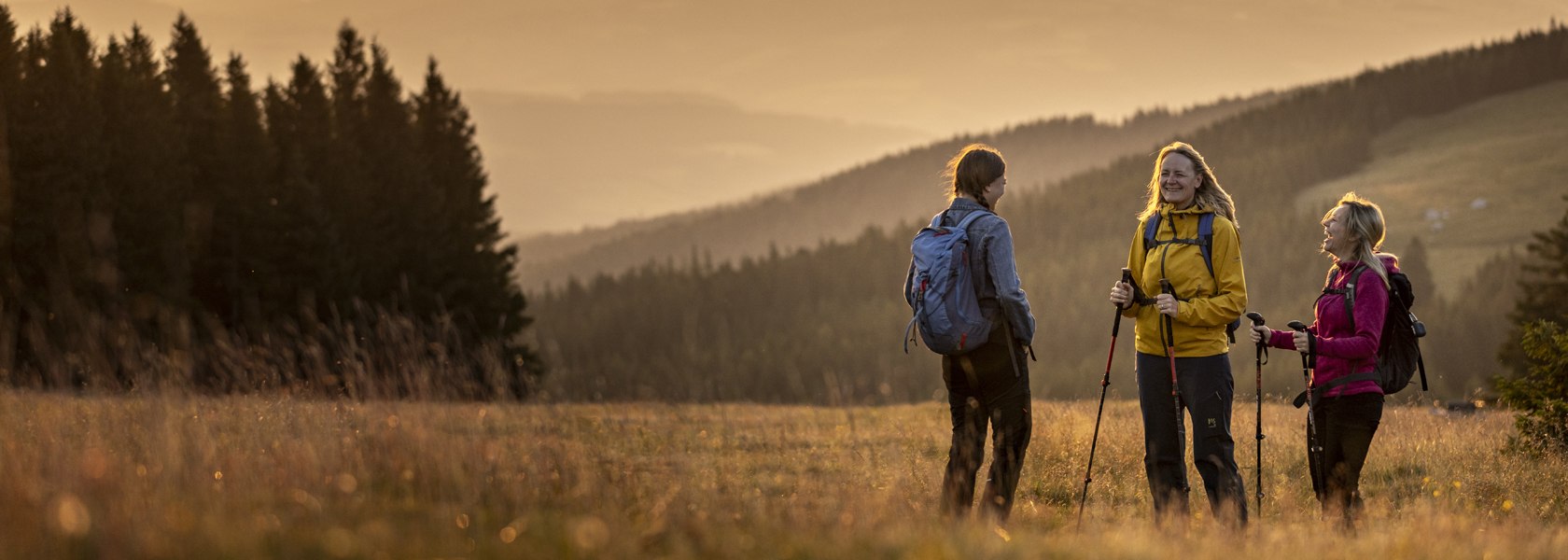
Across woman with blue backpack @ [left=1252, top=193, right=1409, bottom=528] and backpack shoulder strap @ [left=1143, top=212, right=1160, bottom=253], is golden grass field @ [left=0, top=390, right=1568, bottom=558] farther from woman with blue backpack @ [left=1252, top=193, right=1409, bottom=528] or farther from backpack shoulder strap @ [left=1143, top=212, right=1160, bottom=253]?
backpack shoulder strap @ [left=1143, top=212, right=1160, bottom=253]

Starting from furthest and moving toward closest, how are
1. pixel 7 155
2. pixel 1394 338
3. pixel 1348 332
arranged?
1. pixel 7 155
2. pixel 1394 338
3. pixel 1348 332

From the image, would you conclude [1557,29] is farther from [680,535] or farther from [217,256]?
[680,535]

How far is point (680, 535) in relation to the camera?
510 centimetres

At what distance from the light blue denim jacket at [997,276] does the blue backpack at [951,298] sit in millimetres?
42

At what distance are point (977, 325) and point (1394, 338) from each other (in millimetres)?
2694

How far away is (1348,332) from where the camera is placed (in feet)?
22.8

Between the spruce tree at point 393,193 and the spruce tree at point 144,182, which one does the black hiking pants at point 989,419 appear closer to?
the spruce tree at point 144,182

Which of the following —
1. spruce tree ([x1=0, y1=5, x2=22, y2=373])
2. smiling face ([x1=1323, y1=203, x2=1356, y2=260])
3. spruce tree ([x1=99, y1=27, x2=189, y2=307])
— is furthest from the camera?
spruce tree ([x1=99, y1=27, x2=189, y2=307])

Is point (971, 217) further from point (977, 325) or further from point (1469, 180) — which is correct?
point (1469, 180)

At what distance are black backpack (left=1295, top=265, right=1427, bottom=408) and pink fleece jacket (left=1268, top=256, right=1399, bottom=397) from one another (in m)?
0.03

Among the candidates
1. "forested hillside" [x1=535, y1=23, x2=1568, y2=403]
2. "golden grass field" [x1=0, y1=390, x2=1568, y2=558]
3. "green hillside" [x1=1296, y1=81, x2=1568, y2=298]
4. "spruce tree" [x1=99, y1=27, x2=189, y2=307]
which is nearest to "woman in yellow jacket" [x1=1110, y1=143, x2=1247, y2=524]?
"golden grass field" [x1=0, y1=390, x2=1568, y2=558]

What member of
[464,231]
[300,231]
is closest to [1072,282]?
[464,231]

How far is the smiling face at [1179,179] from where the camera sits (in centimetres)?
662

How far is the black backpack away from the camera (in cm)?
691
